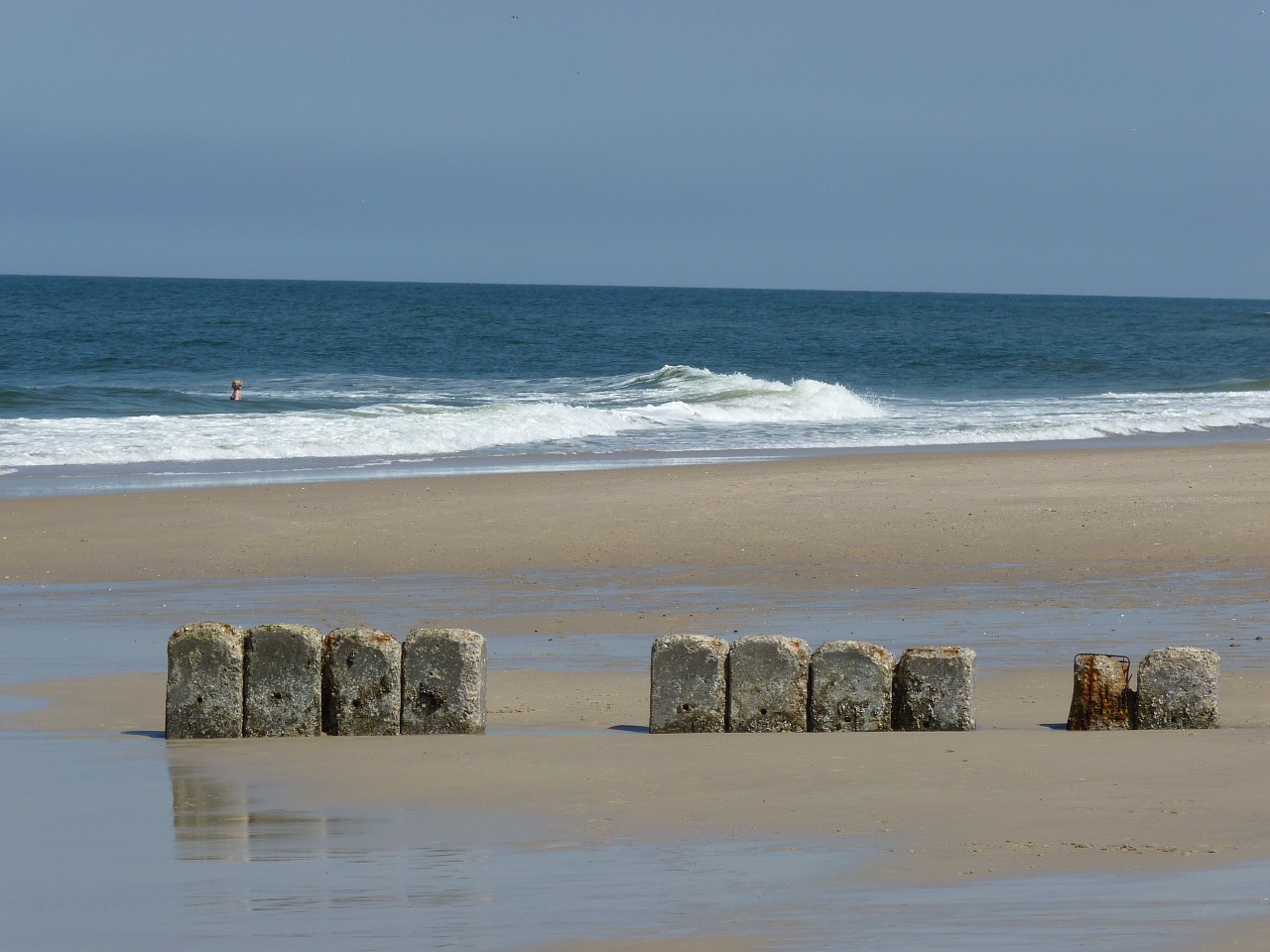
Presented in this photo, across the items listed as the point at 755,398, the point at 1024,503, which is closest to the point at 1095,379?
the point at 755,398

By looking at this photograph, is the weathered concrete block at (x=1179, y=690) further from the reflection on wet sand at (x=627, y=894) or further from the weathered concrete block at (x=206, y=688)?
the weathered concrete block at (x=206, y=688)

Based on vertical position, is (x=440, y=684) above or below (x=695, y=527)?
below

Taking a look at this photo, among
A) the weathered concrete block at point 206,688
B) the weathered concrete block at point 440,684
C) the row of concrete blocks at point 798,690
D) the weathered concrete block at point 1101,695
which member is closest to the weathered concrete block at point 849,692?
the row of concrete blocks at point 798,690

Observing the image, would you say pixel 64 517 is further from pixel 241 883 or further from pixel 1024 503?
pixel 241 883

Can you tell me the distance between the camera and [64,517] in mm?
13383

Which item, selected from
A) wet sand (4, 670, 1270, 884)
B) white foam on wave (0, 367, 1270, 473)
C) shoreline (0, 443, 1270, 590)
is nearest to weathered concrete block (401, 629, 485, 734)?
wet sand (4, 670, 1270, 884)

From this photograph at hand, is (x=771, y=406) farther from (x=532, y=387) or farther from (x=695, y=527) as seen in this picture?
(x=695, y=527)

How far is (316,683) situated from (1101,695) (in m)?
3.32

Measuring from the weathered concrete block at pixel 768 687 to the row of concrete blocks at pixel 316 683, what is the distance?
1092mm

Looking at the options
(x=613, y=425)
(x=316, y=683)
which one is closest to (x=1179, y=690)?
(x=316, y=683)

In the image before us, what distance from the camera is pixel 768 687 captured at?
6.22 metres

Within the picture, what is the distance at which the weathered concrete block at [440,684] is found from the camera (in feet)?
20.3

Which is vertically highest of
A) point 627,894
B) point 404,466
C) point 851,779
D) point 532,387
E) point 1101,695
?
point 532,387

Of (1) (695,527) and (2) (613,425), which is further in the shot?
(2) (613,425)
